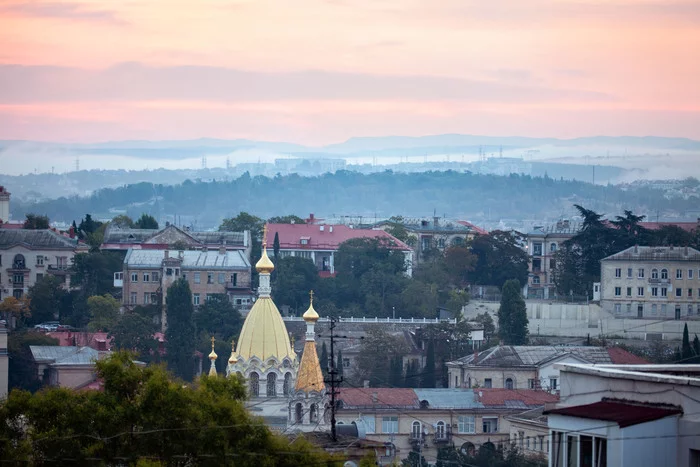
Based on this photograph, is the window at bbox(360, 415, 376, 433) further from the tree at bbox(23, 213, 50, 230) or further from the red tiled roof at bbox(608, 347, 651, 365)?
the tree at bbox(23, 213, 50, 230)

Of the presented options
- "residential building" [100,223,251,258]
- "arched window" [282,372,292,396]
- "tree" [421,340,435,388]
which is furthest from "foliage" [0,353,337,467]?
"residential building" [100,223,251,258]

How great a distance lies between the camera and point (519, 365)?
7400 cm

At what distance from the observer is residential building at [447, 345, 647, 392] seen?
73.1 metres

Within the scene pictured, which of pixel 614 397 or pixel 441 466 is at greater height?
pixel 614 397

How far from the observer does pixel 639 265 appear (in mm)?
94375

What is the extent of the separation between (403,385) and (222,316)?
14.8 metres

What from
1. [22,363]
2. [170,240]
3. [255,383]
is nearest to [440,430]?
[255,383]

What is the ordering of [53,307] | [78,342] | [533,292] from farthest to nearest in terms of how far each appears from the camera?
1. [533,292]
2. [53,307]
3. [78,342]

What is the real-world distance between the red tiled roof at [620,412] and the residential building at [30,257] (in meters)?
80.5

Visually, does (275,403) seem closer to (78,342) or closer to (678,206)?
(78,342)

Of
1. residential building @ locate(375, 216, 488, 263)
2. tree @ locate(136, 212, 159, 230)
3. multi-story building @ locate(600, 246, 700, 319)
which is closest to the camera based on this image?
multi-story building @ locate(600, 246, 700, 319)

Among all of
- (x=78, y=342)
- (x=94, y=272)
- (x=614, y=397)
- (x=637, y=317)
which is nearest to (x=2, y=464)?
(x=614, y=397)

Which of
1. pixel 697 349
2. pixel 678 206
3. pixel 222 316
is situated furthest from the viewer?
pixel 678 206

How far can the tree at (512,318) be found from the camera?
86688mm
